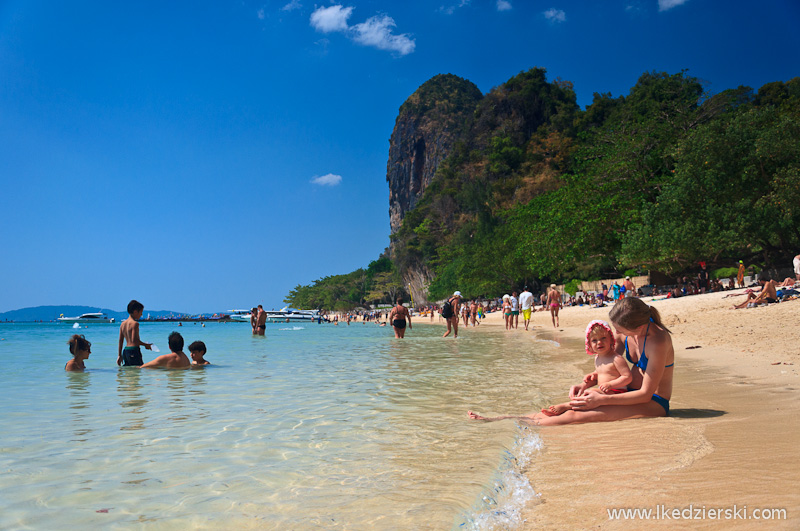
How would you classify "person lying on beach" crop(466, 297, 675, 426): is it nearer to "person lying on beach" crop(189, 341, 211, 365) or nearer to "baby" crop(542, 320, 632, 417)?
"baby" crop(542, 320, 632, 417)

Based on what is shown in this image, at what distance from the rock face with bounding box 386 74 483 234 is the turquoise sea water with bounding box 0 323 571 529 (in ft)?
335

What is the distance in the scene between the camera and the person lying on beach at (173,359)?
9328 millimetres

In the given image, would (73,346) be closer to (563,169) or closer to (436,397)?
(436,397)

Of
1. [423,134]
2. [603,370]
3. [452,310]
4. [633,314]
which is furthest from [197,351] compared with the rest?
[423,134]

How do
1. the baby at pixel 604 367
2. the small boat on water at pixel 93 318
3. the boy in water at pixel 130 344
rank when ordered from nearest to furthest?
the baby at pixel 604 367, the boy in water at pixel 130 344, the small boat on water at pixel 93 318

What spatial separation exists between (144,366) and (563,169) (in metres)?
53.5

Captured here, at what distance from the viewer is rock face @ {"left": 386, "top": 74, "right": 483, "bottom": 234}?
110 metres

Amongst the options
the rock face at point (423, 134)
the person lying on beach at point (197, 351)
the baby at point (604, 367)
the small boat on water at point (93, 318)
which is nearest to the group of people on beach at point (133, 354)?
the person lying on beach at point (197, 351)

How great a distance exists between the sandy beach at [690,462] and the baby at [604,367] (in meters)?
0.27

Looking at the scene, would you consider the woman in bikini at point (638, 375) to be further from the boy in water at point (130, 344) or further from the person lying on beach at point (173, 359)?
the boy in water at point (130, 344)

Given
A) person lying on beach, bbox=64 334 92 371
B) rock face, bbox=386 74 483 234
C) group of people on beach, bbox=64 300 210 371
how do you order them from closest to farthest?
1. person lying on beach, bbox=64 334 92 371
2. group of people on beach, bbox=64 300 210 371
3. rock face, bbox=386 74 483 234

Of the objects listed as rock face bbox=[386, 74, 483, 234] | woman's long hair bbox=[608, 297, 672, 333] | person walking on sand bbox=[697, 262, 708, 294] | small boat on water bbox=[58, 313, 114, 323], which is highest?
rock face bbox=[386, 74, 483, 234]

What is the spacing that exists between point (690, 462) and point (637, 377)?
144 cm

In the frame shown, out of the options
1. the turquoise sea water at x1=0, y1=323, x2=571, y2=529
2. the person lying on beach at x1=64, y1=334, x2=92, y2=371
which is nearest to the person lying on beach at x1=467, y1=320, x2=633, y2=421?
the turquoise sea water at x1=0, y1=323, x2=571, y2=529
